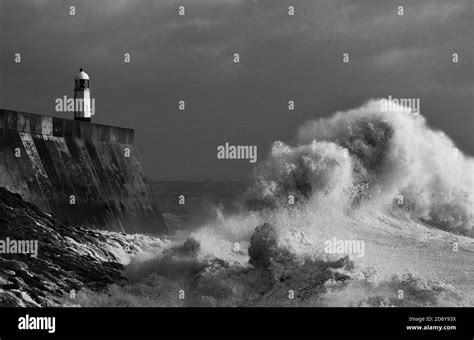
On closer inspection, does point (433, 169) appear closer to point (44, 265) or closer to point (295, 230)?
point (295, 230)

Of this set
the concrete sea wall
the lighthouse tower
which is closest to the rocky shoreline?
the concrete sea wall

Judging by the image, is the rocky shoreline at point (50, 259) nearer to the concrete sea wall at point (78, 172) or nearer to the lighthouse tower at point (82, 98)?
the concrete sea wall at point (78, 172)

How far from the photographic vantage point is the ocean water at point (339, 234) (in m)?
14.3

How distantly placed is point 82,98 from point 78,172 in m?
2.74

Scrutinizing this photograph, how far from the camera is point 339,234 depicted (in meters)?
18.3

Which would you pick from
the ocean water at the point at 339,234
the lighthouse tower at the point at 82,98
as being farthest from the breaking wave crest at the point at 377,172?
the lighthouse tower at the point at 82,98

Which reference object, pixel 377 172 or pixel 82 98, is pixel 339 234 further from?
pixel 82 98

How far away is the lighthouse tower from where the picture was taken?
21.0 m

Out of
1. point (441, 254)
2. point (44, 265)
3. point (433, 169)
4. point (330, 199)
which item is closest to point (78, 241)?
point (44, 265)

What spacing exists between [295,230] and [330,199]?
257 centimetres

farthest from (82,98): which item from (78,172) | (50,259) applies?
(50,259)

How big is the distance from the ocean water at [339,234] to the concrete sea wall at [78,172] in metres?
1.55
